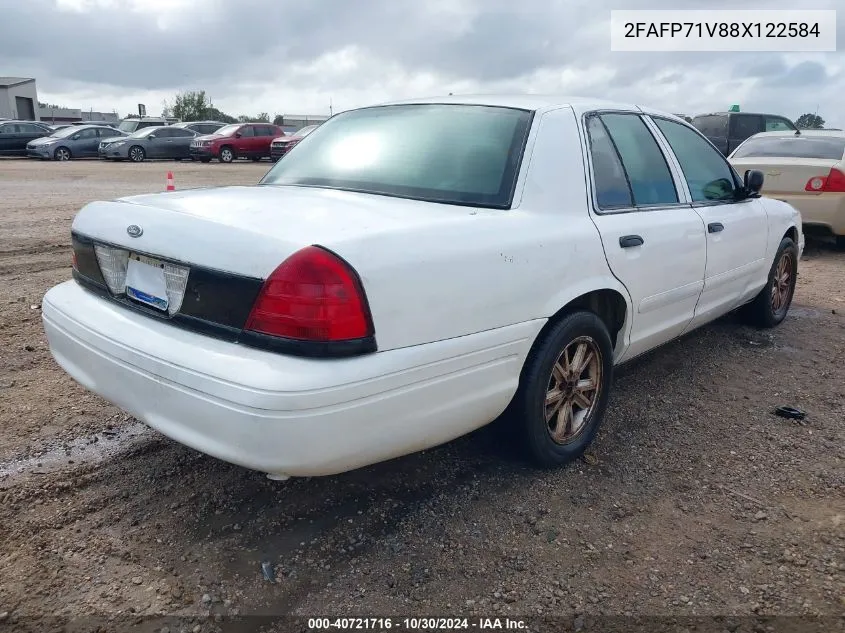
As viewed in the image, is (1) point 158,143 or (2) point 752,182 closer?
(2) point 752,182

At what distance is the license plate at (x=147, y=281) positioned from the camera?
8.27 feet

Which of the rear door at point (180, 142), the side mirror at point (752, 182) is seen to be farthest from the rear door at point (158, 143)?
the side mirror at point (752, 182)

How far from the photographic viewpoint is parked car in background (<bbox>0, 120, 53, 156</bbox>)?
24.8 m

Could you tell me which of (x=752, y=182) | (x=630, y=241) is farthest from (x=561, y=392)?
(x=752, y=182)

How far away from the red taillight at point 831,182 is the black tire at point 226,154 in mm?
20487

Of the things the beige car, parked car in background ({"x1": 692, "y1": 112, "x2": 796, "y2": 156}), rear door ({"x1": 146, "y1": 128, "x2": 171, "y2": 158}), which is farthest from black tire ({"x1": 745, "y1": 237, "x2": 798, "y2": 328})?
rear door ({"x1": 146, "y1": 128, "x2": 171, "y2": 158})

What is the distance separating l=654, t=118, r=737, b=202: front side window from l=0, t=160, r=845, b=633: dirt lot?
123 cm

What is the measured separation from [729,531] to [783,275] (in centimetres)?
333

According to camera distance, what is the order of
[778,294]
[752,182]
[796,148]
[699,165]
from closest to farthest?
[699,165]
[752,182]
[778,294]
[796,148]

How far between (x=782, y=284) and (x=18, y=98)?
57.8 m

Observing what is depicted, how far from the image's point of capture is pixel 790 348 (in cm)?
505

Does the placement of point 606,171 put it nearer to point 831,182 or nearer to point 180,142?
point 831,182

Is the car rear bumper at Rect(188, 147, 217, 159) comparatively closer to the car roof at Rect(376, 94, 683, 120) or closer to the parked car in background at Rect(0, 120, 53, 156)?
the parked car in background at Rect(0, 120, 53, 156)

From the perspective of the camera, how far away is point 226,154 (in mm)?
24891
